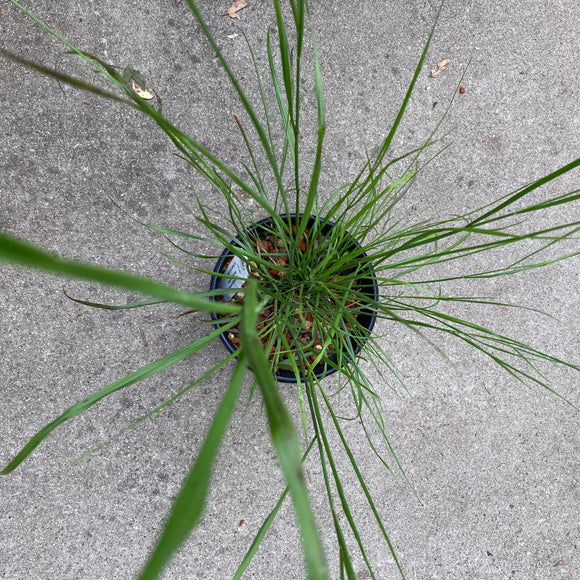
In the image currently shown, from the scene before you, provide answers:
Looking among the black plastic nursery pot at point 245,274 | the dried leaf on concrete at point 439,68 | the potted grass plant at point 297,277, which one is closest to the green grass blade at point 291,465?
the potted grass plant at point 297,277

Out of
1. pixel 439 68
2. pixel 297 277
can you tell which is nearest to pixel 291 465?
pixel 297 277

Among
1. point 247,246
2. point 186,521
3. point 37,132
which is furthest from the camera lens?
point 37,132

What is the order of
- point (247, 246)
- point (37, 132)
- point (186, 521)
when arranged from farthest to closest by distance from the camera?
point (37, 132)
point (247, 246)
point (186, 521)

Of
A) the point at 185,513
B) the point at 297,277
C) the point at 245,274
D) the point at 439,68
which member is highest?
the point at 439,68

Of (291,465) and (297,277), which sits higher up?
(297,277)

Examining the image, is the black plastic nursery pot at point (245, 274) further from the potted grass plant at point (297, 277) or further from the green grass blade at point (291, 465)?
the green grass blade at point (291, 465)

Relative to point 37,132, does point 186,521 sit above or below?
below

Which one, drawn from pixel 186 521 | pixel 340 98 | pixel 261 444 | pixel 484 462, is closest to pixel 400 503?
pixel 484 462

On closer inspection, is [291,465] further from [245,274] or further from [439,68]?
[439,68]

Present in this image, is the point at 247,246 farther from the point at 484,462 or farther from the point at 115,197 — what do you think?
the point at 484,462

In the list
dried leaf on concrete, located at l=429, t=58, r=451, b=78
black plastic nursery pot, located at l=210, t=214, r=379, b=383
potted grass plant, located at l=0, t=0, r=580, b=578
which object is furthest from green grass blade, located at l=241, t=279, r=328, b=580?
dried leaf on concrete, located at l=429, t=58, r=451, b=78
